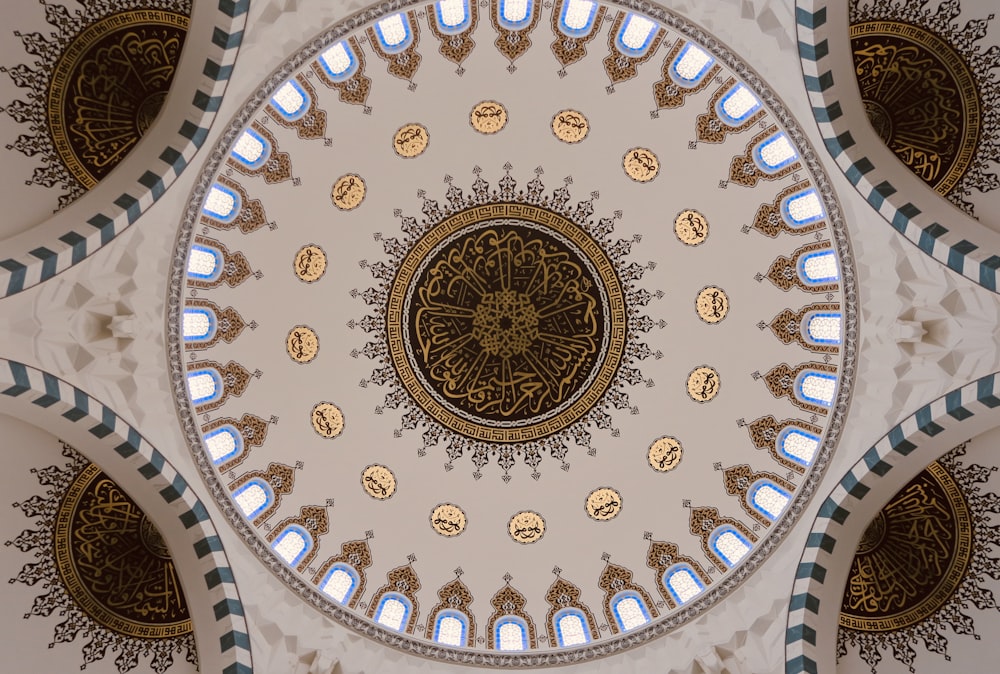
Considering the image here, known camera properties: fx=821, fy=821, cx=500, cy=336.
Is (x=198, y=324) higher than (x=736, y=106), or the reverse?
(x=736, y=106)

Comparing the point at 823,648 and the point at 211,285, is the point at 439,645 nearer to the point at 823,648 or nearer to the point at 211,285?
the point at 823,648

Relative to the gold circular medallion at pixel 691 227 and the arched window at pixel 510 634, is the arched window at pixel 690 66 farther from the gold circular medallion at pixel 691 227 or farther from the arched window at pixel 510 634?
the arched window at pixel 510 634

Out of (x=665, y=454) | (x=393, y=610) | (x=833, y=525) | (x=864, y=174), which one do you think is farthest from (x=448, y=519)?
(x=864, y=174)

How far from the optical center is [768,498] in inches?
470

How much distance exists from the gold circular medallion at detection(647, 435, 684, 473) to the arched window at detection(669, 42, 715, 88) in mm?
5576

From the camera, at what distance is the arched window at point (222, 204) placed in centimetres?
1115

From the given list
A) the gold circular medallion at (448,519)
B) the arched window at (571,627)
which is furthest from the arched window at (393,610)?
the arched window at (571,627)

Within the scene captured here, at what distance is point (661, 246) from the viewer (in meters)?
13.4

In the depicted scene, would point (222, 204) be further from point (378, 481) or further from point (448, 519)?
point (448, 519)

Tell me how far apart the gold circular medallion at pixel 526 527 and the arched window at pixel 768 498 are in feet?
11.2

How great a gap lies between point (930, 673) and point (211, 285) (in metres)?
10.5

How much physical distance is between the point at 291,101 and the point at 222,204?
5.70 feet

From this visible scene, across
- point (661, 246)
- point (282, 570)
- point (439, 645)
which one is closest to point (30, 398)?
point (282, 570)

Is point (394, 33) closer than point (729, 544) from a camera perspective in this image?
Yes
